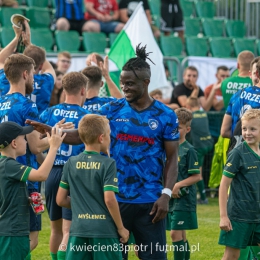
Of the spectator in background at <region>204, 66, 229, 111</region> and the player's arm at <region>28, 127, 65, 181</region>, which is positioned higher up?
the player's arm at <region>28, 127, 65, 181</region>

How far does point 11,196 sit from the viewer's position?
578cm

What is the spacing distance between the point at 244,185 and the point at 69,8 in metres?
9.83

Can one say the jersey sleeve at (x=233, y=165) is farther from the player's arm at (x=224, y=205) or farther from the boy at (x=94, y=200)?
the boy at (x=94, y=200)

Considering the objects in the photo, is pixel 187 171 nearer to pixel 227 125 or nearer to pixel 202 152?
pixel 227 125

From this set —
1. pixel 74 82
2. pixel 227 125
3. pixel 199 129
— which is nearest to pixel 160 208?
pixel 74 82

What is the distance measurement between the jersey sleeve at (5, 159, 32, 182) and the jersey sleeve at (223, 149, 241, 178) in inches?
73.4

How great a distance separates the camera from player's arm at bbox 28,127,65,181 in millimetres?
5730

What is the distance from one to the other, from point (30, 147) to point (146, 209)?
1.47 metres

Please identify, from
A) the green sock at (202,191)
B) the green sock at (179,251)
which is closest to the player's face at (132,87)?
the green sock at (179,251)

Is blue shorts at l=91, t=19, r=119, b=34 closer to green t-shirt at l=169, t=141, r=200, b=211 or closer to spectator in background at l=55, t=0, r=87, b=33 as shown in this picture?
spectator in background at l=55, t=0, r=87, b=33

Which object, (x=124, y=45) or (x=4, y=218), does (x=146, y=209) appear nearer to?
(x=4, y=218)

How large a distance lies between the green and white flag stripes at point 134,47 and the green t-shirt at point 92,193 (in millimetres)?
6285

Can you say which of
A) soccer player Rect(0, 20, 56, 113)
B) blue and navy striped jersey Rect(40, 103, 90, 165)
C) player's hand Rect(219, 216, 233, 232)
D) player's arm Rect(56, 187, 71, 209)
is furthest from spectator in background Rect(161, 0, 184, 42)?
player's arm Rect(56, 187, 71, 209)

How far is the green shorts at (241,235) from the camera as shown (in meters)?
6.48
